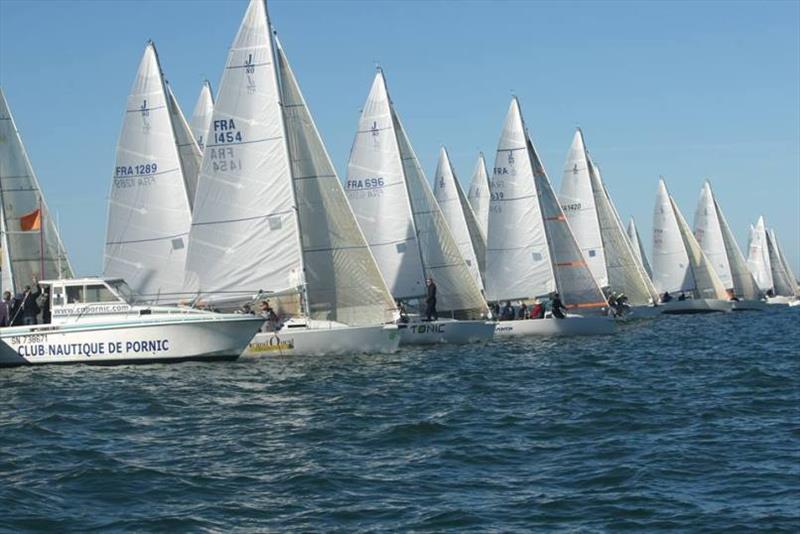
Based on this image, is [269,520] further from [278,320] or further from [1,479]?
[278,320]

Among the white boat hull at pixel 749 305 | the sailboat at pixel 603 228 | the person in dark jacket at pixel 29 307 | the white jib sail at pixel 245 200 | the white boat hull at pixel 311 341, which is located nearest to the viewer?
the person in dark jacket at pixel 29 307

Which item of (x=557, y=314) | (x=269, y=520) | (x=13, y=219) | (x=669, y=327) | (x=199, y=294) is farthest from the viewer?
(x=669, y=327)

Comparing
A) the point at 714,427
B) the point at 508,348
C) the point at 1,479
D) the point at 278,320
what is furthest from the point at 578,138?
the point at 1,479

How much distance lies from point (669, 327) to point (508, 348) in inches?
665

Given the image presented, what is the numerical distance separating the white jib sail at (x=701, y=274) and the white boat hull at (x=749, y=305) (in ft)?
3.46

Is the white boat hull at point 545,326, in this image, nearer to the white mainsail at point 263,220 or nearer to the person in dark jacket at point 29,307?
the white mainsail at point 263,220

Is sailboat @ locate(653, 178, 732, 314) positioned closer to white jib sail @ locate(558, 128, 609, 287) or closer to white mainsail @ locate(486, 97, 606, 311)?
white jib sail @ locate(558, 128, 609, 287)

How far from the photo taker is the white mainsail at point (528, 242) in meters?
43.8

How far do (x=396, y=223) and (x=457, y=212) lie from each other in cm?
1270

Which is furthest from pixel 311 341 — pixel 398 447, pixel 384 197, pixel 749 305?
pixel 749 305

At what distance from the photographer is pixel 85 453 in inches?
650

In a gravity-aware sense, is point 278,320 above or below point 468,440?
above

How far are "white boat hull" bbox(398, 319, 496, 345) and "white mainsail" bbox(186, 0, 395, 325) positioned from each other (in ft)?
11.8

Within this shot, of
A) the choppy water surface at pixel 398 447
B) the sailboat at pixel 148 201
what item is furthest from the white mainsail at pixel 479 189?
the choppy water surface at pixel 398 447
